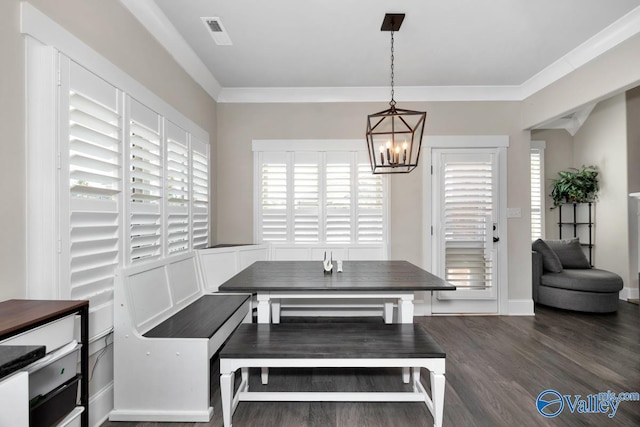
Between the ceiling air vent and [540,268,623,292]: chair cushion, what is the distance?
4794mm

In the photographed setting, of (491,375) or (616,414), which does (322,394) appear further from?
(616,414)

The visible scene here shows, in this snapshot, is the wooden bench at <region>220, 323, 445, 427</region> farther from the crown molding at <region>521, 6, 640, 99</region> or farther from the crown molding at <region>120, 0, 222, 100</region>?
the crown molding at <region>521, 6, 640, 99</region>

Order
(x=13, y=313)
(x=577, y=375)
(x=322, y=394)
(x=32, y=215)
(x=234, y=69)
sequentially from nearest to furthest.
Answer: (x=13, y=313) < (x=32, y=215) < (x=322, y=394) < (x=577, y=375) < (x=234, y=69)

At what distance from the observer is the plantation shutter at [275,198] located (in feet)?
13.1

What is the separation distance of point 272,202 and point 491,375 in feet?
9.16

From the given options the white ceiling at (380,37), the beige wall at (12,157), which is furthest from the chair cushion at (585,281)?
the beige wall at (12,157)

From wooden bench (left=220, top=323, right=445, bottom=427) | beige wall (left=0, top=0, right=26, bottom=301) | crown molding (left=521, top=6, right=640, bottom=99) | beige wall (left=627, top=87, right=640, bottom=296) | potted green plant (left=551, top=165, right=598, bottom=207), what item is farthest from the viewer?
potted green plant (left=551, top=165, right=598, bottom=207)

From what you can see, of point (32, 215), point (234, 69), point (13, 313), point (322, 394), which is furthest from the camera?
point (234, 69)

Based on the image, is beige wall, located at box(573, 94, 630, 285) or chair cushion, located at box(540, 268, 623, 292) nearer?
chair cushion, located at box(540, 268, 623, 292)

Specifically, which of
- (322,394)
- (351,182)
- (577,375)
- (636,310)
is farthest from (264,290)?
(636,310)

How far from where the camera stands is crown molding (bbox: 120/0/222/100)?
2.27 m

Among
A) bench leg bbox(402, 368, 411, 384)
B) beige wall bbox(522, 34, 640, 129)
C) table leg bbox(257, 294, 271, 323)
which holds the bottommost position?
bench leg bbox(402, 368, 411, 384)

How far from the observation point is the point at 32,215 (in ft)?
4.94

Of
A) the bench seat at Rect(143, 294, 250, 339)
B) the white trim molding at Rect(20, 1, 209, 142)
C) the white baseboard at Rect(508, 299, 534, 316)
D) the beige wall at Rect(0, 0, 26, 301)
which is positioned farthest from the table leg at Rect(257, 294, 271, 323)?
the white baseboard at Rect(508, 299, 534, 316)
